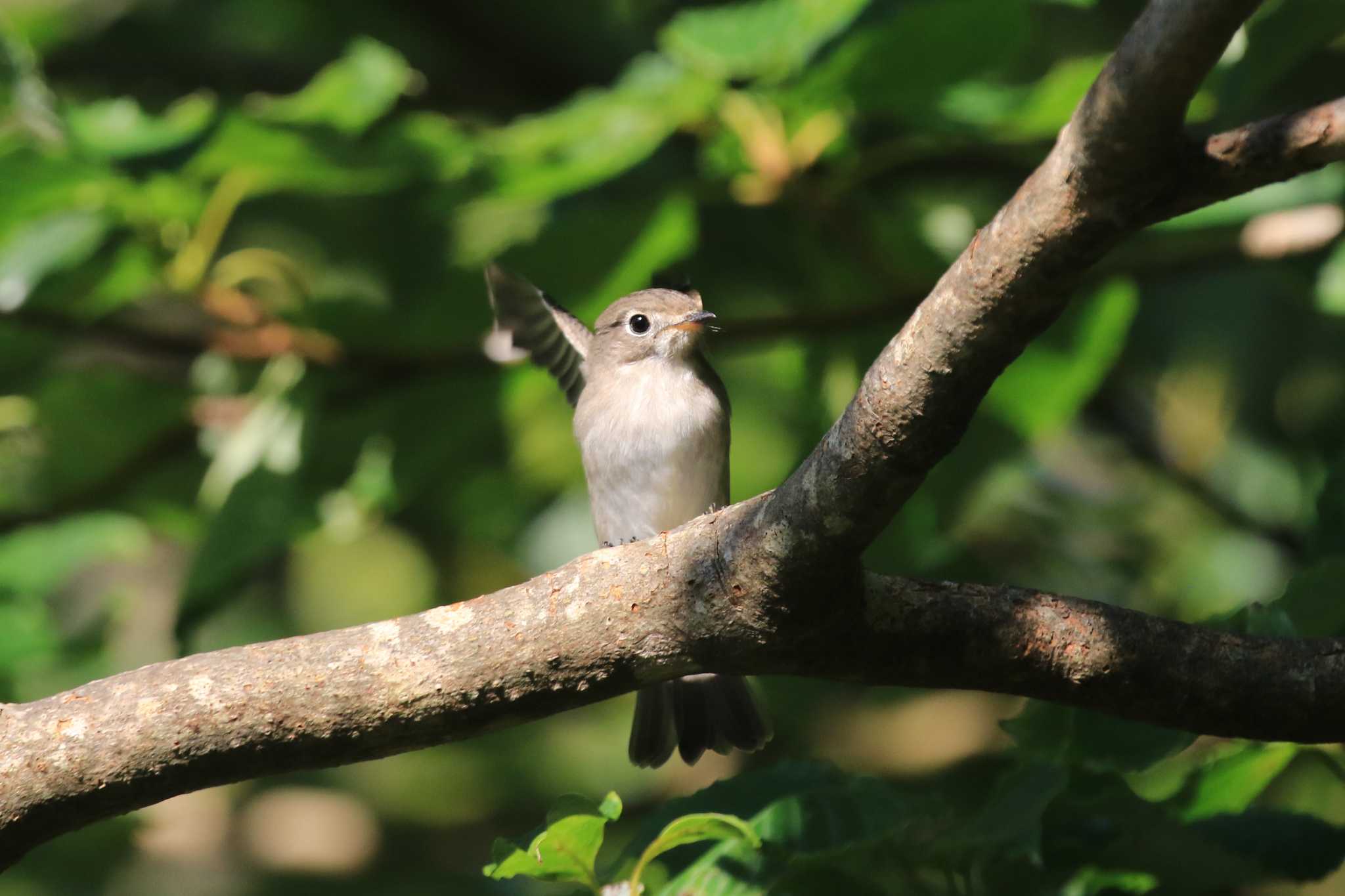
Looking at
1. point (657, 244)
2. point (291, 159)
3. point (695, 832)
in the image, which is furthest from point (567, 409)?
point (695, 832)

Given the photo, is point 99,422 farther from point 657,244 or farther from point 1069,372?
point 1069,372

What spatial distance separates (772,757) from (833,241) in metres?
2.16

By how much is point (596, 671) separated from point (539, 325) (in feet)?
7.93

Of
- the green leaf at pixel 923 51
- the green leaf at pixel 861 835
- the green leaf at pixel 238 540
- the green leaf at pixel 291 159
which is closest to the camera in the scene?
the green leaf at pixel 861 835

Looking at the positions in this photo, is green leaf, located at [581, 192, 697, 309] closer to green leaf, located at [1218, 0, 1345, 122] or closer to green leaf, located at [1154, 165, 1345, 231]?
green leaf, located at [1154, 165, 1345, 231]

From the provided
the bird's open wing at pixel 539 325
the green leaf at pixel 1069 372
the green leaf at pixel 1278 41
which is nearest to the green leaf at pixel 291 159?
the bird's open wing at pixel 539 325

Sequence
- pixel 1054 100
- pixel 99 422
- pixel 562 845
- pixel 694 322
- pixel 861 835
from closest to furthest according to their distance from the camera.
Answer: pixel 562 845, pixel 861 835, pixel 1054 100, pixel 694 322, pixel 99 422

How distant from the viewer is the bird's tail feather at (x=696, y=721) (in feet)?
13.1

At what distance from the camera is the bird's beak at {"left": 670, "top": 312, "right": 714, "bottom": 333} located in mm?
→ 4668

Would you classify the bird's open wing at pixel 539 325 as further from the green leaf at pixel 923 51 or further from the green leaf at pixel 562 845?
the green leaf at pixel 562 845

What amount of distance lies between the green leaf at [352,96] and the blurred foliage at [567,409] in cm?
2

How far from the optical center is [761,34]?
394cm

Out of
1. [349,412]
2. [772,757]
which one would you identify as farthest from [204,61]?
[772,757]

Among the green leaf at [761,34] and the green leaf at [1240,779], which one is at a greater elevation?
the green leaf at [761,34]
